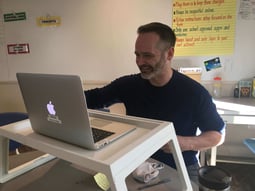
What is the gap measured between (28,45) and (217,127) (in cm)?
271

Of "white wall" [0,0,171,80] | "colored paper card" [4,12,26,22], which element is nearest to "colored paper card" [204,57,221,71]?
"white wall" [0,0,171,80]

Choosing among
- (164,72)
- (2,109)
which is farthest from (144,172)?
Answer: (2,109)

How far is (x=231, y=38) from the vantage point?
8.24 feet

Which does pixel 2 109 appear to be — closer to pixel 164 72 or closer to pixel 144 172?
pixel 164 72

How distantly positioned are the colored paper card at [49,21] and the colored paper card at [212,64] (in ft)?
5.99

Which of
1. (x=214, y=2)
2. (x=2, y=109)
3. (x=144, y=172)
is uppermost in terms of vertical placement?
(x=214, y=2)

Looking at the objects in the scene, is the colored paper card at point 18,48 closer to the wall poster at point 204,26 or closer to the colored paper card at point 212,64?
the wall poster at point 204,26

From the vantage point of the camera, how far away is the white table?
0.58m

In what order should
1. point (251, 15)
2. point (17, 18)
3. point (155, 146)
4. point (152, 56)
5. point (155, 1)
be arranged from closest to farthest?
point (155, 146) < point (152, 56) < point (251, 15) < point (155, 1) < point (17, 18)

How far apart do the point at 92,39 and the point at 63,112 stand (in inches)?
91.0

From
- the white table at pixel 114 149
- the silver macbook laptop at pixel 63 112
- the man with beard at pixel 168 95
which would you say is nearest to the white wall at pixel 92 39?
the man with beard at pixel 168 95

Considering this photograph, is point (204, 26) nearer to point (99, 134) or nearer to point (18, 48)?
point (99, 134)

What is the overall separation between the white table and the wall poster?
1.92m

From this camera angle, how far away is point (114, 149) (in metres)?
0.68
